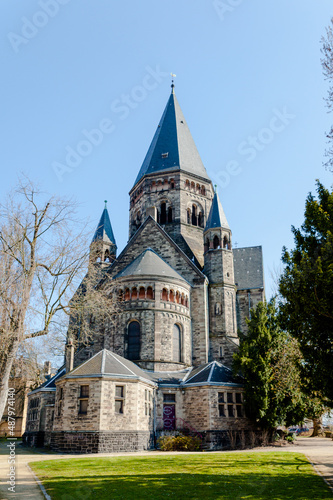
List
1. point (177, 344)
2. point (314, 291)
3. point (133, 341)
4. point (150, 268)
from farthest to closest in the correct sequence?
point (150, 268) → point (177, 344) → point (133, 341) → point (314, 291)

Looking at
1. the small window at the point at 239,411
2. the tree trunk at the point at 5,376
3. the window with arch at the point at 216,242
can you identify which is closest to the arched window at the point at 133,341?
the small window at the point at 239,411

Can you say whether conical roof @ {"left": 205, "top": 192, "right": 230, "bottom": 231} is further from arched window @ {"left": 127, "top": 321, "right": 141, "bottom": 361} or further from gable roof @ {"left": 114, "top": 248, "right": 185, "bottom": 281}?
arched window @ {"left": 127, "top": 321, "right": 141, "bottom": 361}

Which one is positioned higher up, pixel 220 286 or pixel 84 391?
pixel 220 286

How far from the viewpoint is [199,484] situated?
1158 centimetres

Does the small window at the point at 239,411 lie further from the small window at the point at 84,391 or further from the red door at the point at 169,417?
the small window at the point at 84,391

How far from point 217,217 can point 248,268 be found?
847 centimetres

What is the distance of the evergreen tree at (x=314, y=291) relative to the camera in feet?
40.0

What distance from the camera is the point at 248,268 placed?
146ft

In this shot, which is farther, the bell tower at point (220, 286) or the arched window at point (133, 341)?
the bell tower at point (220, 286)

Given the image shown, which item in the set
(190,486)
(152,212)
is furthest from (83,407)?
(152,212)

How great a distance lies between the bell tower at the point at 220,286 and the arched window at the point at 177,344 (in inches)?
131

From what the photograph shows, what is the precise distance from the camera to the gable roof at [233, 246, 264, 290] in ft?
139

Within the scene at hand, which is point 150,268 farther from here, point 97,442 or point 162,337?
point 97,442

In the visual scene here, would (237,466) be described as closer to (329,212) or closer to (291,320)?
(291,320)
